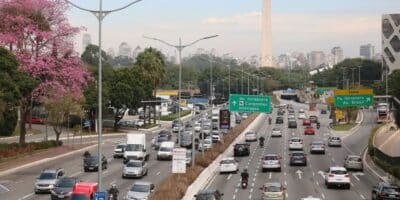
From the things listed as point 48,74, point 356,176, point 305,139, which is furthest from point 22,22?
point 305,139

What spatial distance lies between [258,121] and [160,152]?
62.2 m

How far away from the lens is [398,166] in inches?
1982

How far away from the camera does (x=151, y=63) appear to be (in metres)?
117

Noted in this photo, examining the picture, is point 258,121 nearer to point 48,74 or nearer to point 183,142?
point 183,142

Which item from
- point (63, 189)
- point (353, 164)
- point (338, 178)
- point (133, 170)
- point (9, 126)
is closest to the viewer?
point (63, 189)

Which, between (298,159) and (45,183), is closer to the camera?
(45,183)

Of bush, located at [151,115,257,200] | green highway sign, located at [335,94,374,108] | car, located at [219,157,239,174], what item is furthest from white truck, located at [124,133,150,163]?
green highway sign, located at [335,94,374,108]

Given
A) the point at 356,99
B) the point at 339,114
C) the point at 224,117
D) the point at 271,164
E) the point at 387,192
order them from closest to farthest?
the point at 387,192 → the point at 271,164 → the point at 356,99 → the point at 224,117 → the point at 339,114

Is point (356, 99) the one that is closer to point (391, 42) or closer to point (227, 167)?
point (227, 167)

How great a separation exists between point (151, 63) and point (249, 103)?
1789 inches

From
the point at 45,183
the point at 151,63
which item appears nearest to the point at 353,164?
the point at 45,183

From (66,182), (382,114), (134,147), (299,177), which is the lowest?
(299,177)

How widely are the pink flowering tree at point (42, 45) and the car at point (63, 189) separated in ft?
89.3

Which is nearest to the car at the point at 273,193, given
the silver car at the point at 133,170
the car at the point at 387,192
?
the car at the point at 387,192
